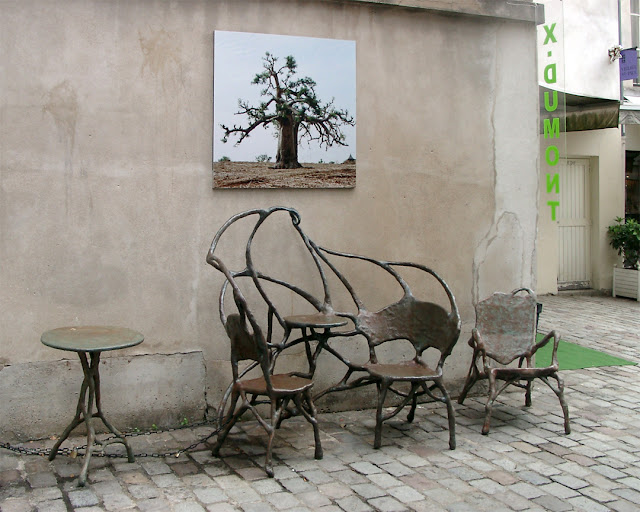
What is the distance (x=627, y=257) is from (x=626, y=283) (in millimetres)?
457

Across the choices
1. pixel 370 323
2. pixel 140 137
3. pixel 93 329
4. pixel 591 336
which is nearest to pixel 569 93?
pixel 591 336

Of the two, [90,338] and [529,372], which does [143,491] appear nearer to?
[90,338]

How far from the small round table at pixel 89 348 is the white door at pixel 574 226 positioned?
9.53 m

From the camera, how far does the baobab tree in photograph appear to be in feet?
17.9

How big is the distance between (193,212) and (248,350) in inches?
51.2

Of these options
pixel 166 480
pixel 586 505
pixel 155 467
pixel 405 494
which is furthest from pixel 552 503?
pixel 155 467

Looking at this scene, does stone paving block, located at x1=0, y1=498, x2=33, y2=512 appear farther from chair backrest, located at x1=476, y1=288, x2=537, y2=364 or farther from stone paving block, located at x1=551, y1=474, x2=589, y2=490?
chair backrest, located at x1=476, y1=288, x2=537, y2=364

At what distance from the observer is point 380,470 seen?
4453mm

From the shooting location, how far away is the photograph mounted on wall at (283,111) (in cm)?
533

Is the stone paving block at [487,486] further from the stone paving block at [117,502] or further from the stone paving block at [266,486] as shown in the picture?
the stone paving block at [117,502]

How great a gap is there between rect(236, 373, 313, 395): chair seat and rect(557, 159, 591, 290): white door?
876 cm

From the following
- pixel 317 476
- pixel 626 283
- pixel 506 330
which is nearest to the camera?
pixel 317 476

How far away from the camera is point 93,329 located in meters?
4.67

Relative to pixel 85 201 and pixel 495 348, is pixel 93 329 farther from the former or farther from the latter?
pixel 495 348
